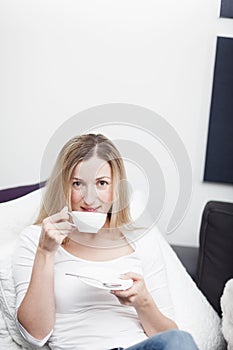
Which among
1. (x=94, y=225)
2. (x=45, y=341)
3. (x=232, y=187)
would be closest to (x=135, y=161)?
(x=94, y=225)

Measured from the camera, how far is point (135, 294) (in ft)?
4.37

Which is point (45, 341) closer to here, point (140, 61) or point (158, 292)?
→ point (158, 292)

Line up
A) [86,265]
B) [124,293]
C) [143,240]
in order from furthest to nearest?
[143,240] < [86,265] < [124,293]

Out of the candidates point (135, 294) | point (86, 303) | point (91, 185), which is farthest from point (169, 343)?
point (91, 185)

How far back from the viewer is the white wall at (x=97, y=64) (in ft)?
6.59

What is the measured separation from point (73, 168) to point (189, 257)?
718mm

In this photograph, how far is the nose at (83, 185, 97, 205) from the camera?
4.50ft

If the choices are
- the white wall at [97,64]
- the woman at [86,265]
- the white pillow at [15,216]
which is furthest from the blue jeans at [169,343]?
the white wall at [97,64]

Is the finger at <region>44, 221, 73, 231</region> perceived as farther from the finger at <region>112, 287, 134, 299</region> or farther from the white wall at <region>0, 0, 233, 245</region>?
the white wall at <region>0, 0, 233, 245</region>

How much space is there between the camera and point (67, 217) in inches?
54.2

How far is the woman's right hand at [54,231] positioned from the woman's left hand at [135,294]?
0.54 feet

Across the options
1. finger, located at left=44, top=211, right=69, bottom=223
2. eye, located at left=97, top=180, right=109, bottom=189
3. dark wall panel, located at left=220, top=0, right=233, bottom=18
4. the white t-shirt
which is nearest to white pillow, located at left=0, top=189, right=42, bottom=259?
the white t-shirt

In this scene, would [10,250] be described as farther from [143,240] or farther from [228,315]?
[228,315]

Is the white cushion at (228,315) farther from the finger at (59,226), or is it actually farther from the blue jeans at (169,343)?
the finger at (59,226)
